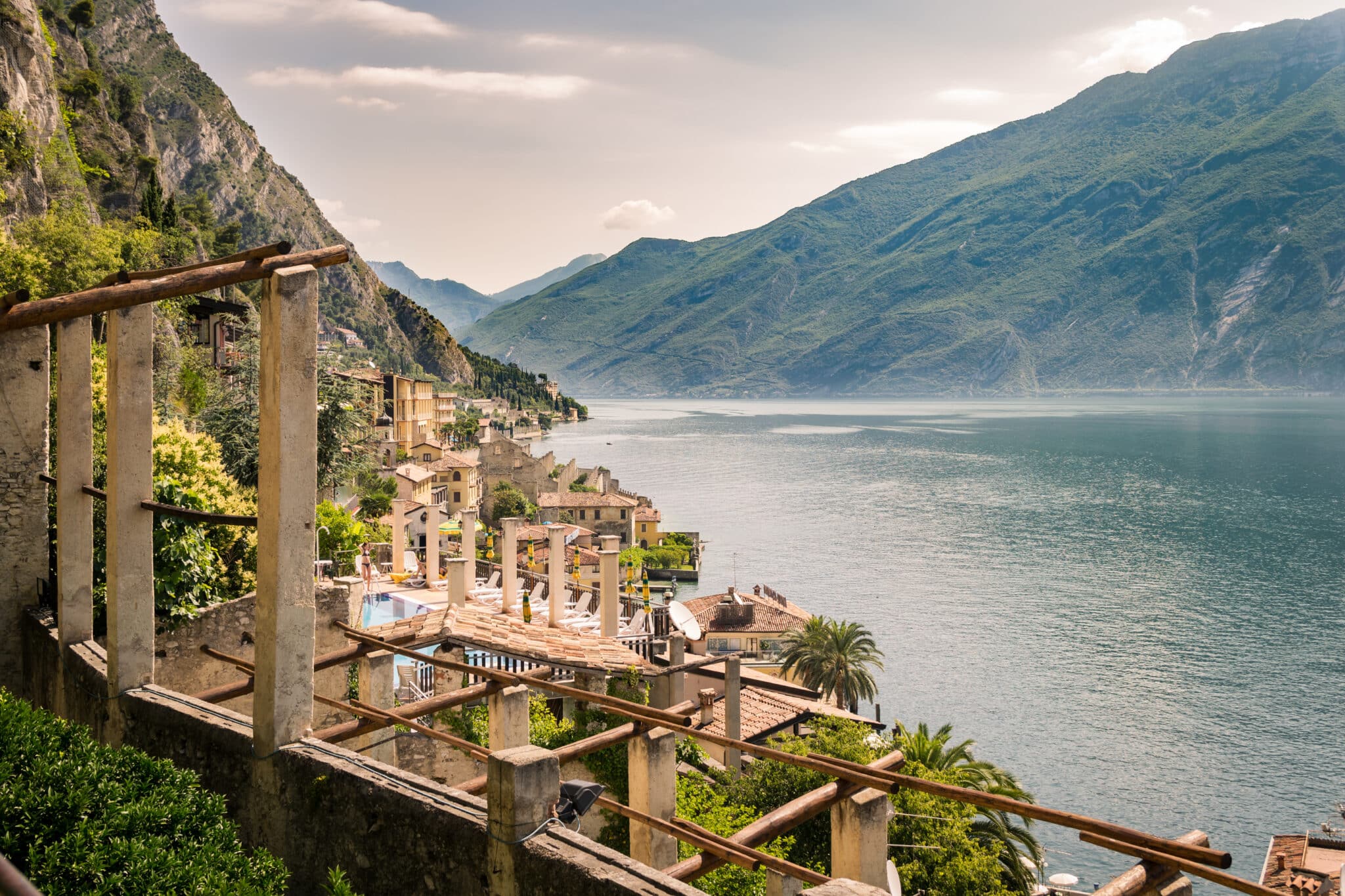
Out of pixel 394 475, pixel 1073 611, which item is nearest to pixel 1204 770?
pixel 1073 611

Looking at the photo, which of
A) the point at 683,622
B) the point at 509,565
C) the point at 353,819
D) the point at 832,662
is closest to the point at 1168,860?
the point at 353,819

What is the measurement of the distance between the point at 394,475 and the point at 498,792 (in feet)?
181

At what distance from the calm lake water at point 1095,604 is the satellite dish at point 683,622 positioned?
1710cm

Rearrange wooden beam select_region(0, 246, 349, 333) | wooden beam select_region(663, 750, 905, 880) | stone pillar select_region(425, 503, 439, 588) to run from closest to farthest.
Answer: wooden beam select_region(663, 750, 905, 880) → wooden beam select_region(0, 246, 349, 333) → stone pillar select_region(425, 503, 439, 588)

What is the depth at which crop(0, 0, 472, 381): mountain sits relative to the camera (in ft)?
108

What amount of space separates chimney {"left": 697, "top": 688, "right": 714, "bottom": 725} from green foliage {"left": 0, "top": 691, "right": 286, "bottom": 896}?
12.0 m

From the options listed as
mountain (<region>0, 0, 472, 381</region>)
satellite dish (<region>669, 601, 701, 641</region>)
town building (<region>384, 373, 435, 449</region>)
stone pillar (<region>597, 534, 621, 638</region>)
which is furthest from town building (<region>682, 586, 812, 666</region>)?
town building (<region>384, 373, 435, 449</region>)

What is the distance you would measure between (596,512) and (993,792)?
2197 inches

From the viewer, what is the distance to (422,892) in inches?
226

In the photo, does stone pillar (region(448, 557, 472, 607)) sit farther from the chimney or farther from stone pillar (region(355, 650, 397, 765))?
stone pillar (region(355, 650, 397, 765))

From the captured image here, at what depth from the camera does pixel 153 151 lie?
72625mm

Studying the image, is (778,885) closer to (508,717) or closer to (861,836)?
(508,717)

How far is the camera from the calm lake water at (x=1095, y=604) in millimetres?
36000

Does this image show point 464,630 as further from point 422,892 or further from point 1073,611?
point 1073,611
